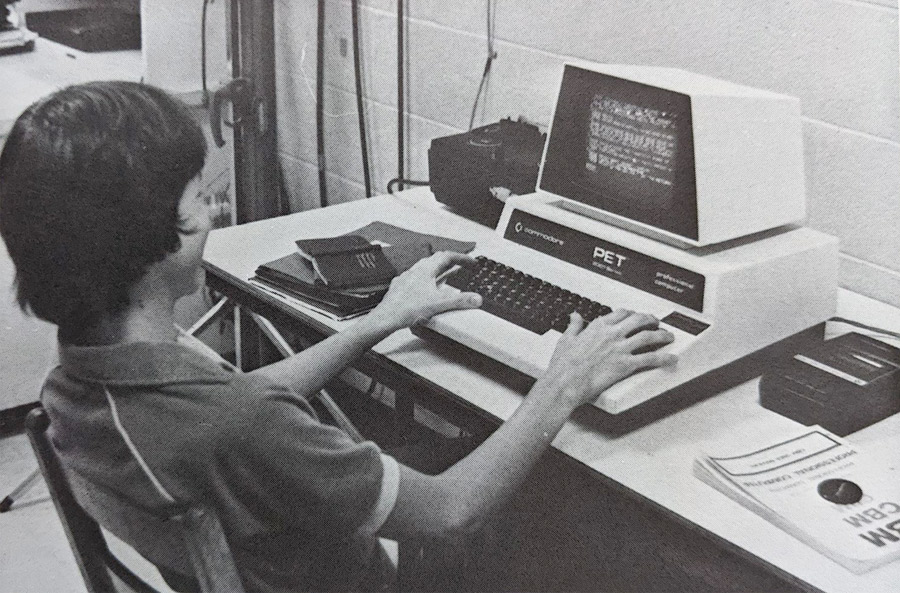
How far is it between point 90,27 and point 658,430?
6.24 ft

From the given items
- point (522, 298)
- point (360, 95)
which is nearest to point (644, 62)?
point (522, 298)

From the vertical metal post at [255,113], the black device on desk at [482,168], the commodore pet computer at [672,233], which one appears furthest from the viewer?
the vertical metal post at [255,113]

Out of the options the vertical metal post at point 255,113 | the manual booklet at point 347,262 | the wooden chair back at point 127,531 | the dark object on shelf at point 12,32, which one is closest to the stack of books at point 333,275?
the manual booklet at point 347,262

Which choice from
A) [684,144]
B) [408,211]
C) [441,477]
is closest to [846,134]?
[684,144]

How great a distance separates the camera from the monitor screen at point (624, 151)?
1565mm

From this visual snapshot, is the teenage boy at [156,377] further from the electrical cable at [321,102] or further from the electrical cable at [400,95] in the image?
the electrical cable at [321,102]

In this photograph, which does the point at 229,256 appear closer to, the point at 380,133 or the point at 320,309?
the point at 320,309

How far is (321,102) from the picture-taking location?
9.39ft

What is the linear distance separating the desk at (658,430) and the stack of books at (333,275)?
0.10ft

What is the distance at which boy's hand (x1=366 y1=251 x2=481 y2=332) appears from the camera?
161cm

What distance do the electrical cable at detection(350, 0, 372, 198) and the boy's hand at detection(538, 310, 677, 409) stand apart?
4.69 ft

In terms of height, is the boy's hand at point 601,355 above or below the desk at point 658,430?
above

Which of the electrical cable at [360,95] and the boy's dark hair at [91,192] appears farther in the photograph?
the electrical cable at [360,95]

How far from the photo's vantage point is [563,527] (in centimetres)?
187
